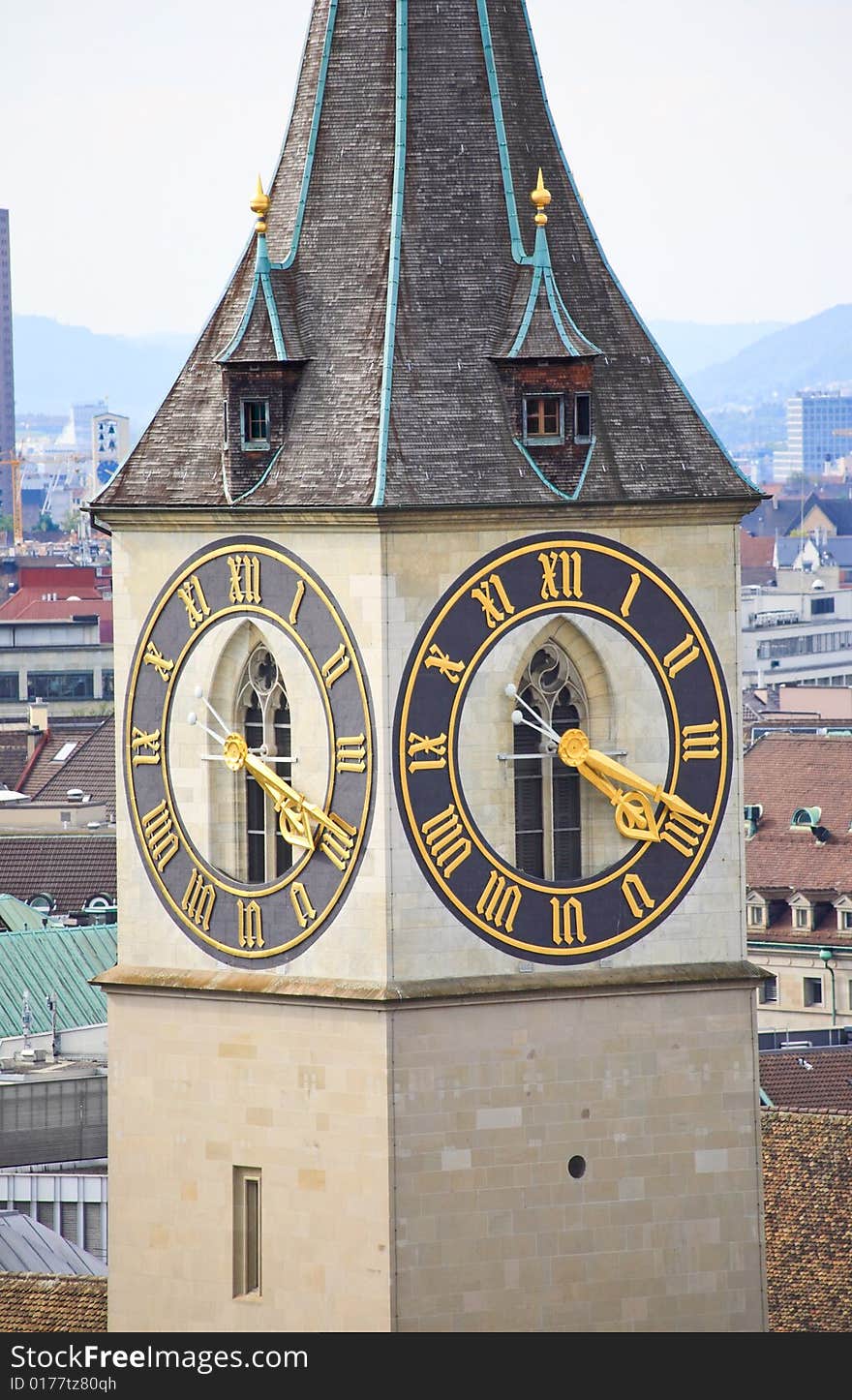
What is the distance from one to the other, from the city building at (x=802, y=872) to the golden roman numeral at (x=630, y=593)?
325 feet

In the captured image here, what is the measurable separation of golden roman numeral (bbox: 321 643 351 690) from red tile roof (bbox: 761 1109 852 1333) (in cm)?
1752

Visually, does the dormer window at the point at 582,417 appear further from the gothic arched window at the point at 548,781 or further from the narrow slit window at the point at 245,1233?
the narrow slit window at the point at 245,1233

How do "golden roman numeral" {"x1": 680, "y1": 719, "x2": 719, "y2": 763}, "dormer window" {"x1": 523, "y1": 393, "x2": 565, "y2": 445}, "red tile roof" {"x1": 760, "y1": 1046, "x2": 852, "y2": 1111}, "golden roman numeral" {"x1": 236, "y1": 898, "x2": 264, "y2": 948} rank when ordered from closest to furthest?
"dormer window" {"x1": 523, "y1": 393, "x2": 565, "y2": 445}
"golden roman numeral" {"x1": 236, "y1": 898, "x2": 264, "y2": 948}
"golden roman numeral" {"x1": 680, "y1": 719, "x2": 719, "y2": 763}
"red tile roof" {"x1": 760, "y1": 1046, "x2": 852, "y2": 1111}

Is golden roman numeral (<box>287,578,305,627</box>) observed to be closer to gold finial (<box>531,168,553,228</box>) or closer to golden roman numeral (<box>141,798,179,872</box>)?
golden roman numeral (<box>141,798,179,872</box>)

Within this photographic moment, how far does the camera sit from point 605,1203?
52344 mm

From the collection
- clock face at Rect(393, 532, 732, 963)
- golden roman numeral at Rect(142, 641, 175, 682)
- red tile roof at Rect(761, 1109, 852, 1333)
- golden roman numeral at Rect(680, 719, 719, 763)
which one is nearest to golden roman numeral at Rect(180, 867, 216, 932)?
golden roman numeral at Rect(142, 641, 175, 682)

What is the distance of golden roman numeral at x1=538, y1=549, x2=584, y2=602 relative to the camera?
170 feet

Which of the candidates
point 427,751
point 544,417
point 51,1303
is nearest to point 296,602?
point 427,751

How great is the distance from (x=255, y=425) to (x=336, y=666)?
313cm

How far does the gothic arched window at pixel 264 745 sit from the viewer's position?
52125mm

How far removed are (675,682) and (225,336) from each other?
21.3 ft

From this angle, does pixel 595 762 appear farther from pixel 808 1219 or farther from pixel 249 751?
pixel 808 1219
